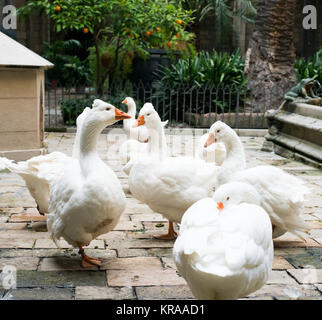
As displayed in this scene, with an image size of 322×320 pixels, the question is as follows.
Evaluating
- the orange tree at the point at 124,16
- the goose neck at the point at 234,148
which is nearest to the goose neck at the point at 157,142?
the goose neck at the point at 234,148

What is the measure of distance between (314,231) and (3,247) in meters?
2.86

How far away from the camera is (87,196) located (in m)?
3.62

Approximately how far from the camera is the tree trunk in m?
12.5

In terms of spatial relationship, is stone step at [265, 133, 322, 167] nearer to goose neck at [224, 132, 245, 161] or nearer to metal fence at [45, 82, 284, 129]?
metal fence at [45, 82, 284, 129]

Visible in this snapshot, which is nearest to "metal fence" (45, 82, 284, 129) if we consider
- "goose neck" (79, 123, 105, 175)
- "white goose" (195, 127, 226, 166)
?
"white goose" (195, 127, 226, 166)

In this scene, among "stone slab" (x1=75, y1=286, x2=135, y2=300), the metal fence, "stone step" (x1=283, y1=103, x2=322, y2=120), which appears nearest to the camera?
"stone slab" (x1=75, y1=286, x2=135, y2=300)

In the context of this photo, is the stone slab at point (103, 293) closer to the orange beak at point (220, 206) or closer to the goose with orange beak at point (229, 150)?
the orange beak at point (220, 206)

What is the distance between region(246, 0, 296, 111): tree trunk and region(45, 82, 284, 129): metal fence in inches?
2.2

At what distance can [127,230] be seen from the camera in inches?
191

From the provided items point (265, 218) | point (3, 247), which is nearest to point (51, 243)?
point (3, 247)

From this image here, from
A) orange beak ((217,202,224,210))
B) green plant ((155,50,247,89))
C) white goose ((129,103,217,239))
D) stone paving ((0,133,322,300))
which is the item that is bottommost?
stone paving ((0,133,322,300))

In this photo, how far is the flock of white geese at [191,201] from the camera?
2604 mm

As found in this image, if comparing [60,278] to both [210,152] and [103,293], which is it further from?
[210,152]

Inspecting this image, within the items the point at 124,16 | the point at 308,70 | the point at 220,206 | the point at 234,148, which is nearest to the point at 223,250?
the point at 220,206
